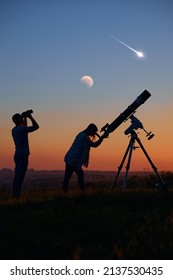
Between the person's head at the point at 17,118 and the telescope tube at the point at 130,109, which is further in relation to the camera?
the telescope tube at the point at 130,109

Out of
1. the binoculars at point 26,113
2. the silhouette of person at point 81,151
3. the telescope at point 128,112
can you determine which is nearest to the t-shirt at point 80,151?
the silhouette of person at point 81,151

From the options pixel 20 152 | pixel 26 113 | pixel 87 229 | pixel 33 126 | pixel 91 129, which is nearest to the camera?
pixel 87 229

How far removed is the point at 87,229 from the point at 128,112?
672 centimetres

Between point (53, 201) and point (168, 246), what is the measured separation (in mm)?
5286

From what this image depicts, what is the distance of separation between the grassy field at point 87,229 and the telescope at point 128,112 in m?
3.40

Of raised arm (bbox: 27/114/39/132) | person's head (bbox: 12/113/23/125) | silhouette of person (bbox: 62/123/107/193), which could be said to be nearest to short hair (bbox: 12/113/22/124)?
person's head (bbox: 12/113/23/125)

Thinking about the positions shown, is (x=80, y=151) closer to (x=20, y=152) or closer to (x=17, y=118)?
(x=20, y=152)

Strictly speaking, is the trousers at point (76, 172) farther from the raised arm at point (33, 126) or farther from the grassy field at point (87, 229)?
the grassy field at point (87, 229)

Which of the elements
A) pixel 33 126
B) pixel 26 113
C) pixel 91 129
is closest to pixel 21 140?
pixel 33 126

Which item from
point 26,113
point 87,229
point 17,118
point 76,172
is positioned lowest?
point 87,229

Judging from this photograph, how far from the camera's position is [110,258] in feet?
19.4

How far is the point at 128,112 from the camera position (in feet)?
45.1

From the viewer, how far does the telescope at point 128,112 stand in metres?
13.7
